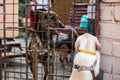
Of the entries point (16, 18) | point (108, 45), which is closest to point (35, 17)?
point (16, 18)

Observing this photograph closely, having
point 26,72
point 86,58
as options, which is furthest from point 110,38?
point 26,72

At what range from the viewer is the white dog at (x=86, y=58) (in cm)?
346

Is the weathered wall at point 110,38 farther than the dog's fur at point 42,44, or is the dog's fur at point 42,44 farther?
the dog's fur at point 42,44

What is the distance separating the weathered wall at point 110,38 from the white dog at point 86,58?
0.83 feet

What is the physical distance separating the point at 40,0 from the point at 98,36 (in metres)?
1.79

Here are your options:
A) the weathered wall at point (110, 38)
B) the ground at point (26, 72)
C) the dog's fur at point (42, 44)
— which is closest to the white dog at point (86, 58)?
the weathered wall at point (110, 38)

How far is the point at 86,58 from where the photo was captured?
346 centimetres

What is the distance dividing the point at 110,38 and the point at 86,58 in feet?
1.57

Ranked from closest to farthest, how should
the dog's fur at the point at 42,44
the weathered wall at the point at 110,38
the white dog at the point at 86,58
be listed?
the white dog at the point at 86,58, the weathered wall at the point at 110,38, the dog's fur at the point at 42,44

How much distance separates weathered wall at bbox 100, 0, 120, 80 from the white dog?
25 cm

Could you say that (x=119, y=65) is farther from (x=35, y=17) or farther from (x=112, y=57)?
(x=35, y=17)

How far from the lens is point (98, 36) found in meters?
3.87

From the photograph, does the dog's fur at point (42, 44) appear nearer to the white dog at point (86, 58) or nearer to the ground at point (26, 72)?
the ground at point (26, 72)

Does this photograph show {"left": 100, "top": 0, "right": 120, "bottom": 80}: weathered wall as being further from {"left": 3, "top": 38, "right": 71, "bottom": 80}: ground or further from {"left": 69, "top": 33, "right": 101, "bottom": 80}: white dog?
{"left": 3, "top": 38, "right": 71, "bottom": 80}: ground
